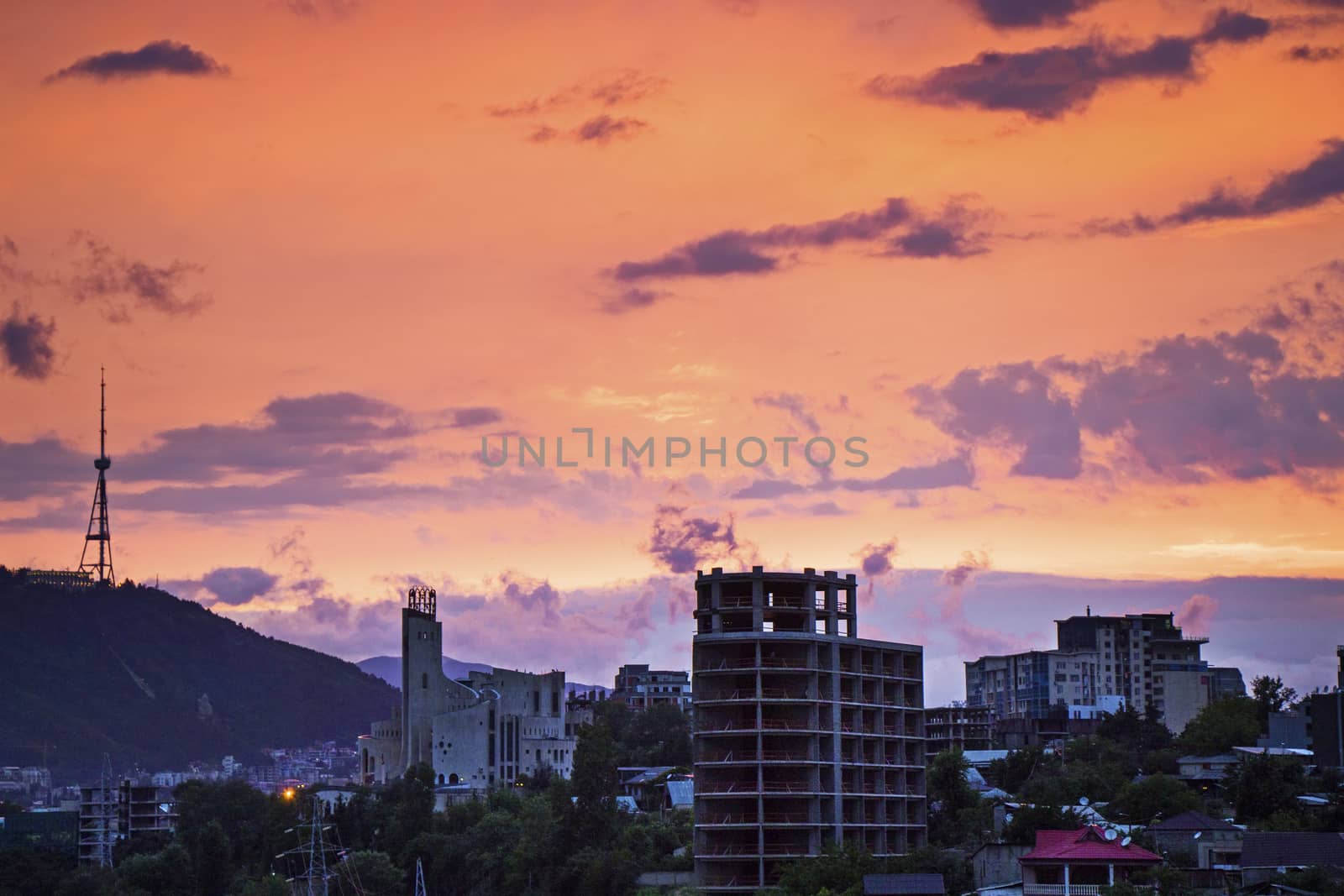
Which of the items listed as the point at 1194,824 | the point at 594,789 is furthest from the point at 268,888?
the point at 1194,824

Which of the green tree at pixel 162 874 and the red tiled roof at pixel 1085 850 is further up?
the red tiled roof at pixel 1085 850

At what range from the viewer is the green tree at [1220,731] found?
16650 cm

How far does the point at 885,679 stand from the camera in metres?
131

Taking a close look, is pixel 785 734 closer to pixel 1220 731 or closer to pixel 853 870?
pixel 853 870

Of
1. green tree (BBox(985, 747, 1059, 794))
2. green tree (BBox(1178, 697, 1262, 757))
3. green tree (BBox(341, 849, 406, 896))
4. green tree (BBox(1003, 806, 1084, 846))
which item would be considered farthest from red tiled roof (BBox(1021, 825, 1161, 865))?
green tree (BBox(341, 849, 406, 896))

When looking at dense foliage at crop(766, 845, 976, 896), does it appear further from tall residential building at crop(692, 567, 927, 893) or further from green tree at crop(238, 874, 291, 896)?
green tree at crop(238, 874, 291, 896)

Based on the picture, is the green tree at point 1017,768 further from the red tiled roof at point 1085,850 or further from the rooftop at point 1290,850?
the red tiled roof at point 1085,850

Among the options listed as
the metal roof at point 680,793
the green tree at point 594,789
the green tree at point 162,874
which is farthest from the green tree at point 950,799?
the green tree at point 162,874

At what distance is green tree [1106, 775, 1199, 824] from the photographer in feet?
430

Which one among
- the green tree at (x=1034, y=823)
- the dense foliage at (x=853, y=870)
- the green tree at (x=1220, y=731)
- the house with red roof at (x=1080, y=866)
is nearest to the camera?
the house with red roof at (x=1080, y=866)

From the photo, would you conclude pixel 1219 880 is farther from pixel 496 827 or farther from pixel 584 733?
pixel 496 827

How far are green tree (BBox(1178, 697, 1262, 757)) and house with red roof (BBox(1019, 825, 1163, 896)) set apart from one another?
63.9 metres

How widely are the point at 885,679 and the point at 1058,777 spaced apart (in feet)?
79.2

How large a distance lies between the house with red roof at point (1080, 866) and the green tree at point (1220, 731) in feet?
210
